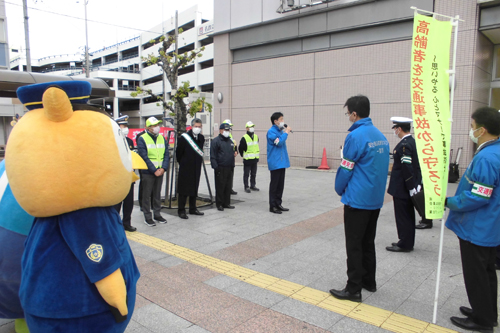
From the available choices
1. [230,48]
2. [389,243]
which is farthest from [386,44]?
[389,243]

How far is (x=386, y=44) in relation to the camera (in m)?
13.0

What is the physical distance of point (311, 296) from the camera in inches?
155

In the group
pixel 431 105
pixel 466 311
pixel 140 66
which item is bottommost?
pixel 466 311

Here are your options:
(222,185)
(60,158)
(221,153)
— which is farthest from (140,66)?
(60,158)

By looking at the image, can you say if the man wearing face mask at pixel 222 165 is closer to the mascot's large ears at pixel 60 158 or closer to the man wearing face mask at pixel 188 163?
the man wearing face mask at pixel 188 163

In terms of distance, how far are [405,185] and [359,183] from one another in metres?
1.96

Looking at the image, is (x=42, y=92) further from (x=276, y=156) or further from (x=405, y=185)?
(x=276, y=156)

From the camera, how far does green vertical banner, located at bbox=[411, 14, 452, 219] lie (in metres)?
3.15

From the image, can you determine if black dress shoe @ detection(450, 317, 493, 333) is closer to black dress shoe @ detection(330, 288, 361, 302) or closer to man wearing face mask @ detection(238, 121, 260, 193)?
black dress shoe @ detection(330, 288, 361, 302)

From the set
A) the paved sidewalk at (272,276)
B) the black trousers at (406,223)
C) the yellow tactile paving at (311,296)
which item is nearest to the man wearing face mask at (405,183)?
the black trousers at (406,223)

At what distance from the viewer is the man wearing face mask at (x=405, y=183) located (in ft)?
17.0

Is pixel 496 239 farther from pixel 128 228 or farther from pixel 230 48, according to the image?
pixel 230 48

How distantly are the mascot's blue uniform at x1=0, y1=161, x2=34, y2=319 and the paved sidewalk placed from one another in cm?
109

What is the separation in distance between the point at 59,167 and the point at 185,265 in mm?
3067
